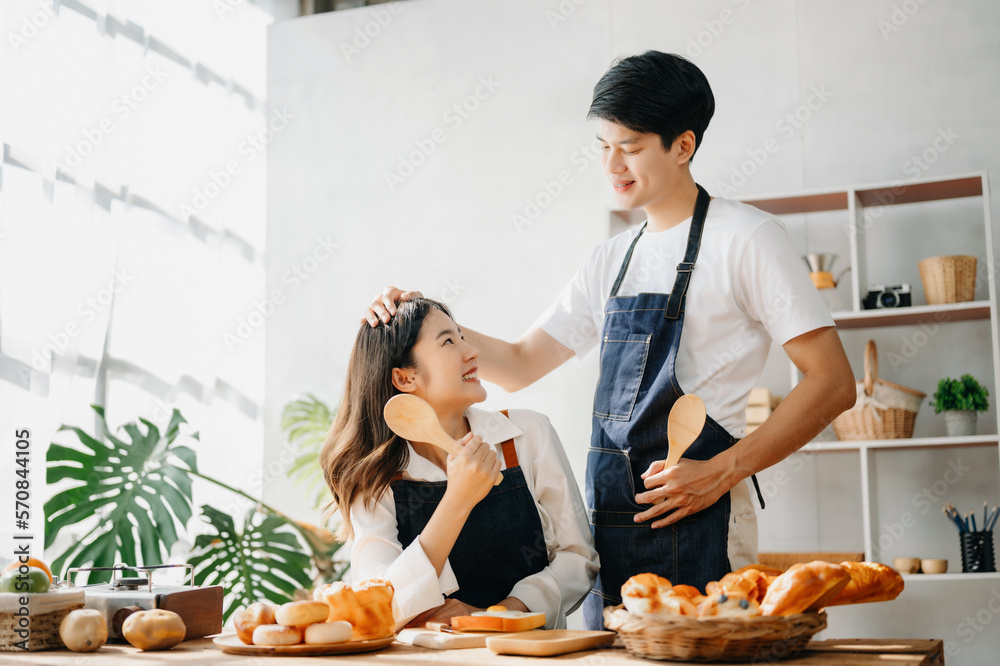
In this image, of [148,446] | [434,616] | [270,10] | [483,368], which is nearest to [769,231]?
[483,368]

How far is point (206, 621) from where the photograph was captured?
139 centimetres

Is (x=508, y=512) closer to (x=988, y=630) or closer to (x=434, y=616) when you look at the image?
(x=434, y=616)

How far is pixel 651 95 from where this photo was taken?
184 centimetres

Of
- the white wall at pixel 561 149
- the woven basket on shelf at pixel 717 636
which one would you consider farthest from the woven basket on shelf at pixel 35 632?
the white wall at pixel 561 149

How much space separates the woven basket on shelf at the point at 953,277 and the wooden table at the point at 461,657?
237 centimetres

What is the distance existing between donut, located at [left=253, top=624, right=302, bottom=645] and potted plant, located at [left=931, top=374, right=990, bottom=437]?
111 inches

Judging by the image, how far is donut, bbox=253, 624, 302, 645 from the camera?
1.17 m

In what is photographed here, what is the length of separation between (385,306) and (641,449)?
A: 1.93 feet
